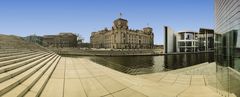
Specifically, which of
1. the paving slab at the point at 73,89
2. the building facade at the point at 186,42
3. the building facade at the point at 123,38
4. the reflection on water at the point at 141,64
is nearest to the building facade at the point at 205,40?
the building facade at the point at 186,42

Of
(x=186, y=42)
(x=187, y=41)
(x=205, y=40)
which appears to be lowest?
(x=186, y=42)

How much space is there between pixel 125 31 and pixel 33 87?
136 meters

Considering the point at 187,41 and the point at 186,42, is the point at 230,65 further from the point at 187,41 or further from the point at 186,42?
the point at 187,41

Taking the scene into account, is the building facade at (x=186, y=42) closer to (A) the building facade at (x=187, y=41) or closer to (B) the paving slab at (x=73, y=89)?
(A) the building facade at (x=187, y=41)

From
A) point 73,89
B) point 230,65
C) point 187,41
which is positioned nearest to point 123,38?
point 187,41

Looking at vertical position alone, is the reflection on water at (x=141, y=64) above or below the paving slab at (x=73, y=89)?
below

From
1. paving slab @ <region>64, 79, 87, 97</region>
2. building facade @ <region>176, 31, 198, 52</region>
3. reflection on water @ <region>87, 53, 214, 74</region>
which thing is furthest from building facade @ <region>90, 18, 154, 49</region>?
paving slab @ <region>64, 79, 87, 97</region>

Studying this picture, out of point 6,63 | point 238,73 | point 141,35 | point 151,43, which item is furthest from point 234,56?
point 151,43

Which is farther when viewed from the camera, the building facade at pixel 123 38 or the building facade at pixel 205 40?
the building facade at pixel 123 38

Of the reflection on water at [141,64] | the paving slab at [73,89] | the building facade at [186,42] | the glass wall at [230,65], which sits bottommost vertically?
the reflection on water at [141,64]

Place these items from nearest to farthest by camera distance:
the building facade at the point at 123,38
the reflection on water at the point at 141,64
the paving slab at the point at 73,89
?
the paving slab at the point at 73,89
the reflection on water at the point at 141,64
the building facade at the point at 123,38

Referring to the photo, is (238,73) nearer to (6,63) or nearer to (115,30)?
(6,63)

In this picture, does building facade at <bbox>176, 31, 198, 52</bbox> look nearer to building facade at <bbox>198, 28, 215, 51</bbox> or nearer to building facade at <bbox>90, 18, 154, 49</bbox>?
building facade at <bbox>198, 28, 215, 51</bbox>


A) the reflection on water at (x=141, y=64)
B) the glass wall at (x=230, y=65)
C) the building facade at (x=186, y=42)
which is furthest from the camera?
the building facade at (x=186, y=42)
